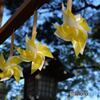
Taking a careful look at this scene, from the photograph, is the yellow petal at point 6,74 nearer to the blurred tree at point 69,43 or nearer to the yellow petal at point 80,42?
the yellow petal at point 80,42

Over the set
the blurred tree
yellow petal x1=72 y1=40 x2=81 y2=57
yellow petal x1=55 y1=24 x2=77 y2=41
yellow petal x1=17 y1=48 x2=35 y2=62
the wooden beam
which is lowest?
yellow petal x1=72 y1=40 x2=81 y2=57

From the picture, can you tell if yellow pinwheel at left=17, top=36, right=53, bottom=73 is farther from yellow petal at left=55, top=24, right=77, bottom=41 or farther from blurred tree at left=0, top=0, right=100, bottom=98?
blurred tree at left=0, top=0, right=100, bottom=98

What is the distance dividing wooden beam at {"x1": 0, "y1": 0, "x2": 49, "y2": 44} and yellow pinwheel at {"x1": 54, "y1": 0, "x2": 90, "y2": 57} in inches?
1.7

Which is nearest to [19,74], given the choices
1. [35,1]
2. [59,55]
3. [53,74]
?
[35,1]

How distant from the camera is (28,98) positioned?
6.48 meters

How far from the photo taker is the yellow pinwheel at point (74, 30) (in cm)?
53

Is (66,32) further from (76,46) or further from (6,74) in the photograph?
(6,74)

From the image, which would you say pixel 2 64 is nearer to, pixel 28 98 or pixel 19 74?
pixel 19 74

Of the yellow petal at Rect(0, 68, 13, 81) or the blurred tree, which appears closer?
the yellow petal at Rect(0, 68, 13, 81)

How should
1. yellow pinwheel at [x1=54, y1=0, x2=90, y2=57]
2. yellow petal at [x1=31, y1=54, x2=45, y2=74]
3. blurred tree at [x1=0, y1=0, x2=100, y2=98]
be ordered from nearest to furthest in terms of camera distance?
1. yellow pinwheel at [x1=54, y1=0, x2=90, y2=57]
2. yellow petal at [x1=31, y1=54, x2=45, y2=74]
3. blurred tree at [x1=0, y1=0, x2=100, y2=98]

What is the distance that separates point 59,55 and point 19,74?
6281 mm

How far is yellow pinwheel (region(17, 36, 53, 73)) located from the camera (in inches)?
24.3

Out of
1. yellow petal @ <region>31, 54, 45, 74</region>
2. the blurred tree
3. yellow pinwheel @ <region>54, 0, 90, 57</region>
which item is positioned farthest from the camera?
the blurred tree

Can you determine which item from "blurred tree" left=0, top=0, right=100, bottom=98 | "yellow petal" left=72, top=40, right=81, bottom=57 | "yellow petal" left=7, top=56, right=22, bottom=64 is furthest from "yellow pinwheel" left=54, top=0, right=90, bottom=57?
"blurred tree" left=0, top=0, right=100, bottom=98
